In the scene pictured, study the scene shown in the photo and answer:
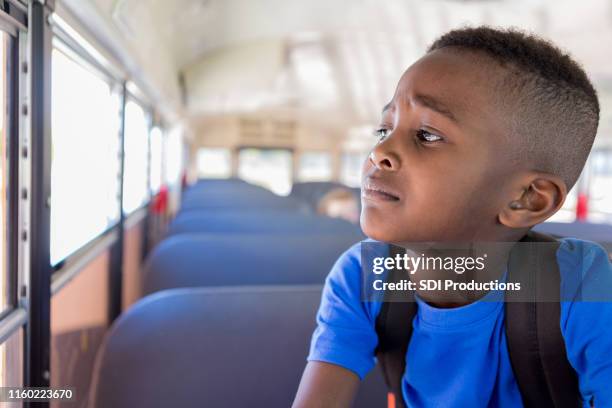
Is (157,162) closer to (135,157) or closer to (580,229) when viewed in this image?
(135,157)

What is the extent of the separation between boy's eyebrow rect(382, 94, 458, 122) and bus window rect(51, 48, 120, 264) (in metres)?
1.11

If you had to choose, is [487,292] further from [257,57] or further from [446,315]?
[257,57]

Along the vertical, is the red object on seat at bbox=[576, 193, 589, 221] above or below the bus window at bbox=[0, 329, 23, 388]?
above

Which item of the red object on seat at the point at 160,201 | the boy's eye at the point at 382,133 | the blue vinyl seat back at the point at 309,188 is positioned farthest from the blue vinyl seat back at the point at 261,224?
the blue vinyl seat back at the point at 309,188

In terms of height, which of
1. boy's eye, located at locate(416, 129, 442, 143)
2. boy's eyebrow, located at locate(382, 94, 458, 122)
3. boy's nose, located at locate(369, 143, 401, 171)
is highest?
boy's eyebrow, located at locate(382, 94, 458, 122)

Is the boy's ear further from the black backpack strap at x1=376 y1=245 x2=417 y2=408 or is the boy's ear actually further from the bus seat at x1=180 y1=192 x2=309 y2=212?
the bus seat at x1=180 y1=192 x2=309 y2=212

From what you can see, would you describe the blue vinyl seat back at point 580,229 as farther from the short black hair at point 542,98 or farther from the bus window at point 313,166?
the bus window at point 313,166

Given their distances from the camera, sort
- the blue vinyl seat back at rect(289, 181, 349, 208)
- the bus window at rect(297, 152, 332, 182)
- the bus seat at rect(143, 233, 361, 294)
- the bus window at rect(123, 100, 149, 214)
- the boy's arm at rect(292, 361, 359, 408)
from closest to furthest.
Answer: the boy's arm at rect(292, 361, 359, 408) → the bus seat at rect(143, 233, 361, 294) → the bus window at rect(123, 100, 149, 214) → the blue vinyl seat back at rect(289, 181, 349, 208) → the bus window at rect(297, 152, 332, 182)

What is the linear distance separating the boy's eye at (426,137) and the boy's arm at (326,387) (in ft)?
1.31

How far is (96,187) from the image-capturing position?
2.32 m

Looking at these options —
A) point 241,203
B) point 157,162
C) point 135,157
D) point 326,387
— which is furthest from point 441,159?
point 157,162

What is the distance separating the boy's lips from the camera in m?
0.68

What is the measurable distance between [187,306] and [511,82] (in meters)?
0.92

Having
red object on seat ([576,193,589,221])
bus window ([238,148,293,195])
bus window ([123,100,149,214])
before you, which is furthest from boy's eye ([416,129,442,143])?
bus window ([238,148,293,195])
